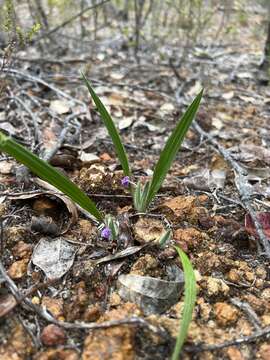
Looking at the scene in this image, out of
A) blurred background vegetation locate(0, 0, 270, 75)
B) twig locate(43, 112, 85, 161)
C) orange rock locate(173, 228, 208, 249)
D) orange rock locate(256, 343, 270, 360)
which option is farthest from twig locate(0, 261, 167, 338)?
blurred background vegetation locate(0, 0, 270, 75)

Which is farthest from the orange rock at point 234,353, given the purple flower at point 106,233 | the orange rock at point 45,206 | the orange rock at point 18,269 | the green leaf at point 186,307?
the orange rock at point 45,206

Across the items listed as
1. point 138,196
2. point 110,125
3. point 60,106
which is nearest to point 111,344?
point 138,196

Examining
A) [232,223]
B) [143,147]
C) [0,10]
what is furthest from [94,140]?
[0,10]

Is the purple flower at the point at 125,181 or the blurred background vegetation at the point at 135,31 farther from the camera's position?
the blurred background vegetation at the point at 135,31

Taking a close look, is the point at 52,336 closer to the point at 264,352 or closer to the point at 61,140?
the point at 264,352

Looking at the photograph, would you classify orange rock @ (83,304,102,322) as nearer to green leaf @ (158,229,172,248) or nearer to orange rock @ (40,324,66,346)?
orange rock @ (40,324,66,346)

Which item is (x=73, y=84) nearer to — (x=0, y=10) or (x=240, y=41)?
(x=0, y=10)

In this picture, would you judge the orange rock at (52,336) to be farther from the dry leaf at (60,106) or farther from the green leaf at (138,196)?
the dry leaf at (60,106)
